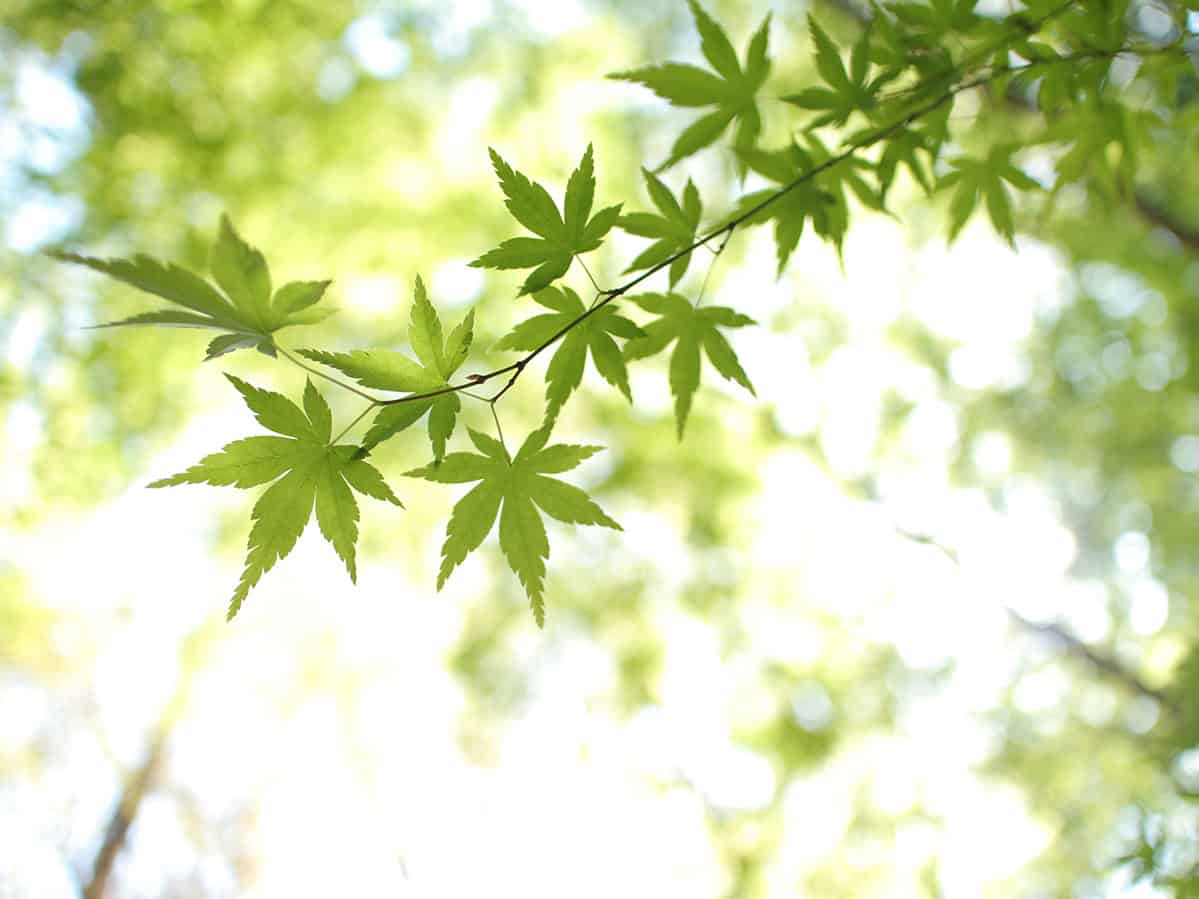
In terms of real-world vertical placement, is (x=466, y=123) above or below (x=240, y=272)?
above

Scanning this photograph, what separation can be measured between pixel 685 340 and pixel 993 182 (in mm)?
586

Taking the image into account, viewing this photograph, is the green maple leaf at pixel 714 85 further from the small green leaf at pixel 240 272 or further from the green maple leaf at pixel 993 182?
the small green leaf at pixel 240 272

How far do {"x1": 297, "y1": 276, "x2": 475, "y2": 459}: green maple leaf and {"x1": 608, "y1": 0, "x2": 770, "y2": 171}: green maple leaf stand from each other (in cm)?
43

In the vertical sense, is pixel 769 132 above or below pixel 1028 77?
above

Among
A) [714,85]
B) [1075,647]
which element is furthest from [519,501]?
[1075,647]

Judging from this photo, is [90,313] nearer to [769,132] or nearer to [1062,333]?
[769,132]

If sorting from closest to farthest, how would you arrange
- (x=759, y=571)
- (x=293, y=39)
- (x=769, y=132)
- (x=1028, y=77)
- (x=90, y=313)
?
(x=1028, y=77), (x=293, y=39), (x=90, y=313), (x=769, y=132), (x=759, y=571)

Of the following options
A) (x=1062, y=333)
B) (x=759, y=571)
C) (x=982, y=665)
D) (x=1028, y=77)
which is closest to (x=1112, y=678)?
(x=982, y=665)

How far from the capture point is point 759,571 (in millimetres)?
5012

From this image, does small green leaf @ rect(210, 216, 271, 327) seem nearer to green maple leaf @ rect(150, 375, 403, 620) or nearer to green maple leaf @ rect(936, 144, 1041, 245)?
green maple leaf @ rect(150, 375, 403, 620)

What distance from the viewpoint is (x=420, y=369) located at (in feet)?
2.55

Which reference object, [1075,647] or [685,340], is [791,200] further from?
[1075,647]

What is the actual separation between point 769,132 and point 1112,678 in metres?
5.04

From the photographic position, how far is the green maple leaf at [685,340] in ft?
3.04
